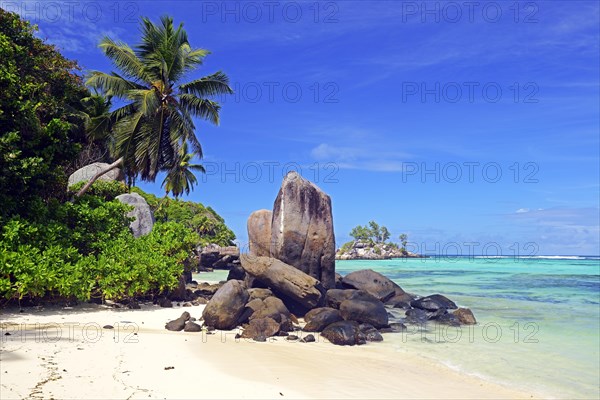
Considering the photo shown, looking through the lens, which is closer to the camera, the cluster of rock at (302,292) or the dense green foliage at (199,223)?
the cluster of rock at (302,292)

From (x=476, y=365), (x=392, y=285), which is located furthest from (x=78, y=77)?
(x=476, y=365)

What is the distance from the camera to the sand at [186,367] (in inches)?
250

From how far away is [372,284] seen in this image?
2053cm

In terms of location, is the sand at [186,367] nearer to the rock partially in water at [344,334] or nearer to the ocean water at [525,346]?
the rock partially in water at [344,334]

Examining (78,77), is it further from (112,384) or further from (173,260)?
(112,384)

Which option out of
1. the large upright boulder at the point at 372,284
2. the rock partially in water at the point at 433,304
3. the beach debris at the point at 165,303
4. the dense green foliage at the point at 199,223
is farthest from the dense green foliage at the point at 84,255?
the dense green foliage at the point at 199,223

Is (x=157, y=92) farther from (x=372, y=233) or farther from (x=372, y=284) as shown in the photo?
(x=372, y=233)

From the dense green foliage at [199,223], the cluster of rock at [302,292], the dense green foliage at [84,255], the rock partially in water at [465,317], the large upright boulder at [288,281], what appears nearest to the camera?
the dense green foliage at [84,255]

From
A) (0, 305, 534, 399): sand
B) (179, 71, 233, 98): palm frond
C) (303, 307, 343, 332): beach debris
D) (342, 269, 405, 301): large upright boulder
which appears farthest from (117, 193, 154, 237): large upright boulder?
(303, 307, 343, 332): beach debris

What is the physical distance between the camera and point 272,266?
15.2 meters

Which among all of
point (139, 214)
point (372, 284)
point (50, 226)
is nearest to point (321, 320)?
point (50, 226)

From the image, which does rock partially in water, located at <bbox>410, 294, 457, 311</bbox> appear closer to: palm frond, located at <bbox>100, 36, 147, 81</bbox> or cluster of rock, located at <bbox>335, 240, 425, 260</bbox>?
palm frond, located at <bbox>100, 36, 147, 81</bbox>

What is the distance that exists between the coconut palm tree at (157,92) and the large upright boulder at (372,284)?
422 inches

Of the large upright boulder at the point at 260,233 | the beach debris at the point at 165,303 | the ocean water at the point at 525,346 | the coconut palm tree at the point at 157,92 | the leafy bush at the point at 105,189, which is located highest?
the coconut palm tree at the point at 157,92
